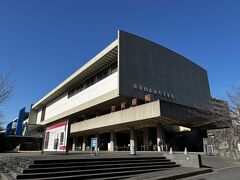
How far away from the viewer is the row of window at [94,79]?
37.8 m

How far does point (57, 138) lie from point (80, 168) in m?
6.56

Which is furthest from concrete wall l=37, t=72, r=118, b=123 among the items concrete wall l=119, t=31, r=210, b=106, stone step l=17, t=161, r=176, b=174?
stone step l=17, t=161, r=176, b=174

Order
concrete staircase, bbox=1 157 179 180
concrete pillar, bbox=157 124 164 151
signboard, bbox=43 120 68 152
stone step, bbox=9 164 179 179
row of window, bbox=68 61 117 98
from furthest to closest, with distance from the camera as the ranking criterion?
row of window, bbox=68 61 117 98
concrete pillar, bbox=157 124 164 151
signboard, bbox=43 120 68 152
concrete staircase, bbox=1 157 179 180
stone step, bbox=9 164 179 179

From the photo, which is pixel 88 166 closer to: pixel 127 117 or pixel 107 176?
pixel 107 176

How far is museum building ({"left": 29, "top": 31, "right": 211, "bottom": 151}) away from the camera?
30.2 m

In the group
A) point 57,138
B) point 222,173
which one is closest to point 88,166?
point 57,138

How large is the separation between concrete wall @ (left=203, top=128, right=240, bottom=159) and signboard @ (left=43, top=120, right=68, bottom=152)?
45.9 feet

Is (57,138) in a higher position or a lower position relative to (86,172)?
higher

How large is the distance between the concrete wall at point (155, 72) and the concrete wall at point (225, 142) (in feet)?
48.2

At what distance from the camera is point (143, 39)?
121ft

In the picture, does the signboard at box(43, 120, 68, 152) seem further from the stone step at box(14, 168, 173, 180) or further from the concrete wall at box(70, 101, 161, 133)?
the concrete wall at box(70, 101, 161, 133)

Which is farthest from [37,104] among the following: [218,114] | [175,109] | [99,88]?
[218,114]

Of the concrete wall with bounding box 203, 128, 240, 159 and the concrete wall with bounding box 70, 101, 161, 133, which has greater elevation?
the concrete wall with bounding box 70, 101, 161, 133

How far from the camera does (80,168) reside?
31.8ft
